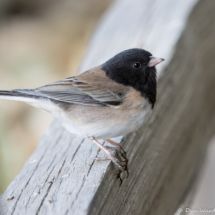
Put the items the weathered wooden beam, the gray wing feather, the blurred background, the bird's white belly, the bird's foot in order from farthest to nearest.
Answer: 1. the blurred background
2. the gray wing feather
3. the bird's white belly
4. the bird's foot
5. the weathered wooden beam

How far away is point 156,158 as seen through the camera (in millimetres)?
1672

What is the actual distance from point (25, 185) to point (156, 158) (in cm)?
72

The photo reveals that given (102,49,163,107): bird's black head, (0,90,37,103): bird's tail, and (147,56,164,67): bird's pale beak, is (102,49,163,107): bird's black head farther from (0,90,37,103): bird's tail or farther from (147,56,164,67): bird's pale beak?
(0,90,37,103): bird's tail

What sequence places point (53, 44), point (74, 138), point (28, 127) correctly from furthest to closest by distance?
point (53, 44)
point (28, 127)
point (74, 138)

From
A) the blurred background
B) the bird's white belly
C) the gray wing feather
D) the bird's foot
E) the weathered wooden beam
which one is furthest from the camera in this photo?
the blurred background

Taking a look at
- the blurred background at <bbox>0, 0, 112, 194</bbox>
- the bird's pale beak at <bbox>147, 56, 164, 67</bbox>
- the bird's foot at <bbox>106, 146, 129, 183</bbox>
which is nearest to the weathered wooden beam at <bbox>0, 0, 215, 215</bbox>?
the bird's foot at <bbox>106, 146, 129, 183</bbox>

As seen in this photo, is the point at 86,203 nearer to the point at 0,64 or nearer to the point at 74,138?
the point at 74,138

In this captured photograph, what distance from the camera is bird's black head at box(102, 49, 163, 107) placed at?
1.97 metres

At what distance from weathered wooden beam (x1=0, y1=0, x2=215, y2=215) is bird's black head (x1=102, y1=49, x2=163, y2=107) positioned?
0.40ft

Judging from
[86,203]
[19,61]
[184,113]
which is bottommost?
[86,203]

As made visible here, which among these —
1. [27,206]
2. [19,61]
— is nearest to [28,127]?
[19,61]

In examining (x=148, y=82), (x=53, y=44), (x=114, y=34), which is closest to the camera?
(x=148, y=82)

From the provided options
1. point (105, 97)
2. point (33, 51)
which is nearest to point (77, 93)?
point (105, 97)

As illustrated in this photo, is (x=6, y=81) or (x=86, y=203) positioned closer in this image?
(x=86, y=203)
